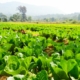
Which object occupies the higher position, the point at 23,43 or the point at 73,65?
the point at 73,65

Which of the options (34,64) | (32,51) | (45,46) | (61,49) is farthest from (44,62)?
(45,46)

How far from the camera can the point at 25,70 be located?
8.15 feet

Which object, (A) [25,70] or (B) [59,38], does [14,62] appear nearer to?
(A) [25,70]

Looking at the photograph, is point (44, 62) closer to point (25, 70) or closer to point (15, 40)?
point (25, 70)

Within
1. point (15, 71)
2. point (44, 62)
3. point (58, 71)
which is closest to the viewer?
point (58, 71)

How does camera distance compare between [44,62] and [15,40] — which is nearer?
[44,62]

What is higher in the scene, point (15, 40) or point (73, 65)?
point (73, 65)

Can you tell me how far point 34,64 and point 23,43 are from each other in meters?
3.89

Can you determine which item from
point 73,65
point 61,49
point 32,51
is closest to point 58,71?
point 73,65

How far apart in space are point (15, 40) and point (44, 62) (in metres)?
3.80

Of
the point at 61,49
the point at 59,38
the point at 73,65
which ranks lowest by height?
the point at 59,38

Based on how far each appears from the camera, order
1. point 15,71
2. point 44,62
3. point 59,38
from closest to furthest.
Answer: point 15,71, point 44,62, point 59,38

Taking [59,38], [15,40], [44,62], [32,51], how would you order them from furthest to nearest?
[59,38]
[15,40]
[32,51]
[44,62]

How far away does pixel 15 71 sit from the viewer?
240 centimetres
